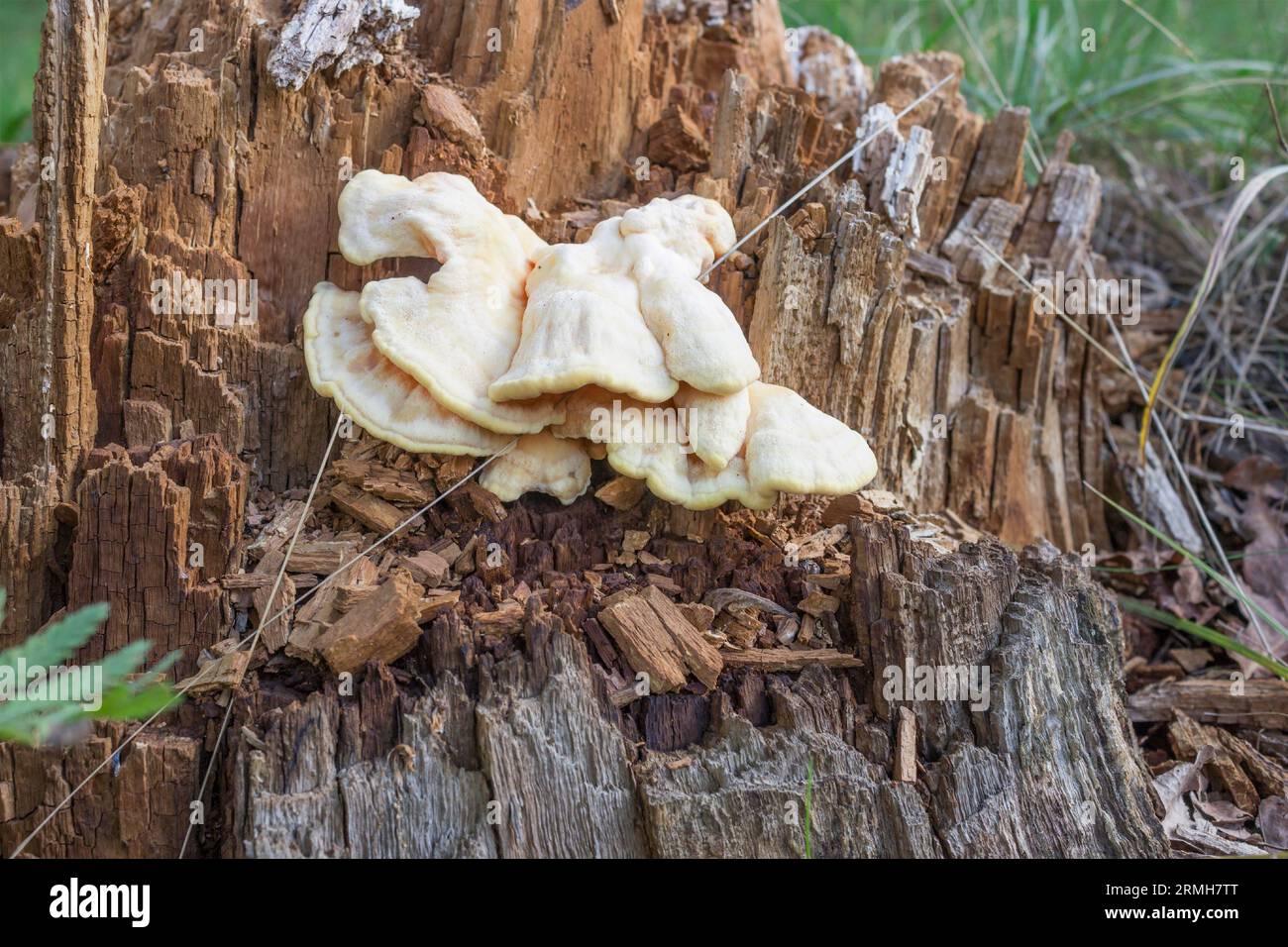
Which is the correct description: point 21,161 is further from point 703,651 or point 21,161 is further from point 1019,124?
point 1019,124

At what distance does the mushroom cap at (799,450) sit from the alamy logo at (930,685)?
65cm

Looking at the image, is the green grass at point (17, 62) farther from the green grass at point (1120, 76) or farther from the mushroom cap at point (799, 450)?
the green grass at point (1120, 76)

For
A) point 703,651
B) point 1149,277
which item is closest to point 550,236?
point 703,651

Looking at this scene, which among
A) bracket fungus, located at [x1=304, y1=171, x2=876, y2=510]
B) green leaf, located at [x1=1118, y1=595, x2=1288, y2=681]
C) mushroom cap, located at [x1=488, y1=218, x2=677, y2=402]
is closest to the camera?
mushroom cap, located at [x1=488, y1=218, x2=677, y2=402]

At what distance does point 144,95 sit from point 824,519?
3124 millimetres

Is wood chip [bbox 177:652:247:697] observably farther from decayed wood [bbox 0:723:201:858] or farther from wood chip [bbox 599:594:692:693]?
wood chip [bbox 599:594:692:693]

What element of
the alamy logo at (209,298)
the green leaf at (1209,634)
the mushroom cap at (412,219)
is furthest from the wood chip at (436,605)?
the green leaf at (1209,634)

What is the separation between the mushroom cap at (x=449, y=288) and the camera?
3279 millimetres

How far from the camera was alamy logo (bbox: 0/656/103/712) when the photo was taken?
2789 millimetres

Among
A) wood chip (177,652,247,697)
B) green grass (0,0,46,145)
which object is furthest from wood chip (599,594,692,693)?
green grass (0,0,46,145)

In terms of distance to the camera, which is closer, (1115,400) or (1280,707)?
(1280,707)

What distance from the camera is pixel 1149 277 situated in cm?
632
